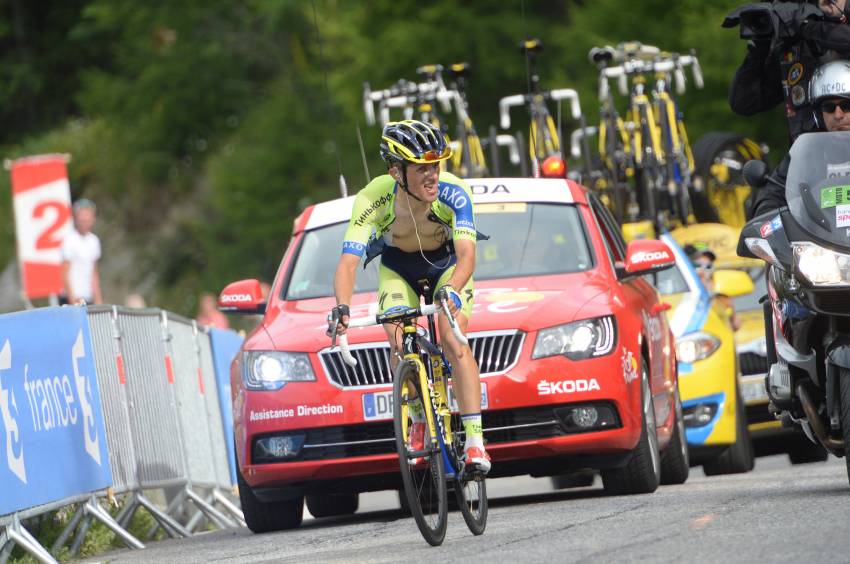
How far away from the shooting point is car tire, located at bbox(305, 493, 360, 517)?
46.8 feet

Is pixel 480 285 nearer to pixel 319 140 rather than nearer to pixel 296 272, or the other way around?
pixel 296 272

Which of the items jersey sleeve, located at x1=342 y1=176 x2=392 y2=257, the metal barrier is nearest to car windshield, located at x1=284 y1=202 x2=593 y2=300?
the metal barrier

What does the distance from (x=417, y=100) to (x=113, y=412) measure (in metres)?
8.91

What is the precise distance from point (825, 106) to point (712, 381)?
491 centimetres

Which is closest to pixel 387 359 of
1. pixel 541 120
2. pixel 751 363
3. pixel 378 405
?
pixel 378 405

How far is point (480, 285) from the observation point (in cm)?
1267

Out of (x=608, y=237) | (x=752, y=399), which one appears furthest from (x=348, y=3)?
(x=608, y=237)

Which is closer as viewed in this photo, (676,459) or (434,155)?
(434,155)

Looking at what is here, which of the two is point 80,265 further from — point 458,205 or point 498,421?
point 458,205

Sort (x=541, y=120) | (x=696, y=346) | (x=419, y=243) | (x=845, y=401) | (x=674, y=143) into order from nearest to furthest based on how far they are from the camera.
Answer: (x=845, y=401) < (x=419, y=243) < (x=696, y=346) < (x=541, y=120) < (x=674, y=143)

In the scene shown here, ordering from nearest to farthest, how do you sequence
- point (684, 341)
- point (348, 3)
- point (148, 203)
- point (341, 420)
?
1. point (341, 420)
2. point (684, 341)
3. point (348, 3)
4. point (148, 203)

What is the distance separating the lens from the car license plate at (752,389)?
1702cm

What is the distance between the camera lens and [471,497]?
1040 centimetres

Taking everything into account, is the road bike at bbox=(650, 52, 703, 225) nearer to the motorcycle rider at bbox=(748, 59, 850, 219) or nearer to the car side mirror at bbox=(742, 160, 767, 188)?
the motorcycle rider at bbox=(748, 59, 850, 219)
